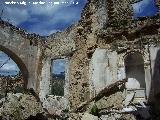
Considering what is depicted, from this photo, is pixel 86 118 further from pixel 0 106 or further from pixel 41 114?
pixel 0 106

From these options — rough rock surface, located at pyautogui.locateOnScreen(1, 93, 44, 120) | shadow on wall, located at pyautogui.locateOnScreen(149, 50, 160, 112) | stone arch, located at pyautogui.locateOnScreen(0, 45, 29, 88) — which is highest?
stone arch, located at pyautogui.locateOnScreen(0, 45, 29, 88)

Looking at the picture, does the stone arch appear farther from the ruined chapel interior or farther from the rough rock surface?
the rough rock surface

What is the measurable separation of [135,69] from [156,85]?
10.6 ft

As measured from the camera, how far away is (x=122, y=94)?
43.1 feet

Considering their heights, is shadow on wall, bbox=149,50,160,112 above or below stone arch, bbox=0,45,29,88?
below

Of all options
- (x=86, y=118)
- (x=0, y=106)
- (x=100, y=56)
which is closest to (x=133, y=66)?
(x=100, y=56)

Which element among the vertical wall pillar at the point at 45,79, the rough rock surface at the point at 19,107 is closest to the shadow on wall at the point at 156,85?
the rough rock surface at the point at 19,107

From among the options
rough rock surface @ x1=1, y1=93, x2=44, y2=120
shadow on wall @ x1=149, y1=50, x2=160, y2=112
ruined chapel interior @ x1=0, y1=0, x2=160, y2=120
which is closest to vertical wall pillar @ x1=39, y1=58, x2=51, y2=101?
ruined chapel interior @ x1=0, y1=0, x2=160, y2=120

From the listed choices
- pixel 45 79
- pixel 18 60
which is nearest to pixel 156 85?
pixel 45 79

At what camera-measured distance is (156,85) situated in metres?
12.3

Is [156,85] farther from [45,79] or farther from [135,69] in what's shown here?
[45,79]

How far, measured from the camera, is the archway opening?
49.4 ft

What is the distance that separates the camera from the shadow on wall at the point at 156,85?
39.7 feet

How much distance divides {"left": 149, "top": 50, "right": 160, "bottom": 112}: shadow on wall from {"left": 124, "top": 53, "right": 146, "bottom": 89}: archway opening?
250cm
